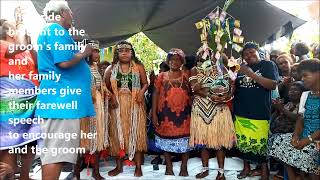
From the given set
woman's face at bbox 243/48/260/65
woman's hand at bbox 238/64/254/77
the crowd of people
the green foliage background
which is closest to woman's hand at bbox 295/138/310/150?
the crowd of people

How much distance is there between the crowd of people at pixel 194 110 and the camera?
2.88 meters

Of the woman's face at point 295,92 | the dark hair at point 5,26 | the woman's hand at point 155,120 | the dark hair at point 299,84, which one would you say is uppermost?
the dark hair at point 5,26

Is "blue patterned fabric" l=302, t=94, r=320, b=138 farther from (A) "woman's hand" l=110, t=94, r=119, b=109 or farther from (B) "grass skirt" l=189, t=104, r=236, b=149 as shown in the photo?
(A) "woman's hand" l=110, t=94, r=119, b=109

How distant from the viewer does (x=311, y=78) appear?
110 inches

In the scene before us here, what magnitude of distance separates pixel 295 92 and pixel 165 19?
131cm

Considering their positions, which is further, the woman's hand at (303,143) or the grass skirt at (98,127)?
the grass skirt at (98,127)

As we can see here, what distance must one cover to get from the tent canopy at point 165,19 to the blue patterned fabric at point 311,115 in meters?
1.18

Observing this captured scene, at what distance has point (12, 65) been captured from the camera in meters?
2.89

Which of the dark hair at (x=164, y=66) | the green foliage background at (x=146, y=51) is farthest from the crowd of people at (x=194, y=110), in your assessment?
the green foliage background at (x=146, y=51)

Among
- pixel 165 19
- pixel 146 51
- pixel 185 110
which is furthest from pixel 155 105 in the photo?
pixel 165 19

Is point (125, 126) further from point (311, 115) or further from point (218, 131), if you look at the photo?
point (311, 115)

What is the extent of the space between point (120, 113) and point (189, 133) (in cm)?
67

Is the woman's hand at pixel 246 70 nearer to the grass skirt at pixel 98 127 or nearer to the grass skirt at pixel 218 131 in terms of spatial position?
the grass skirt at pixel 218 131

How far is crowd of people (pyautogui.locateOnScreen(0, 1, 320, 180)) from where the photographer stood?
2.88m
